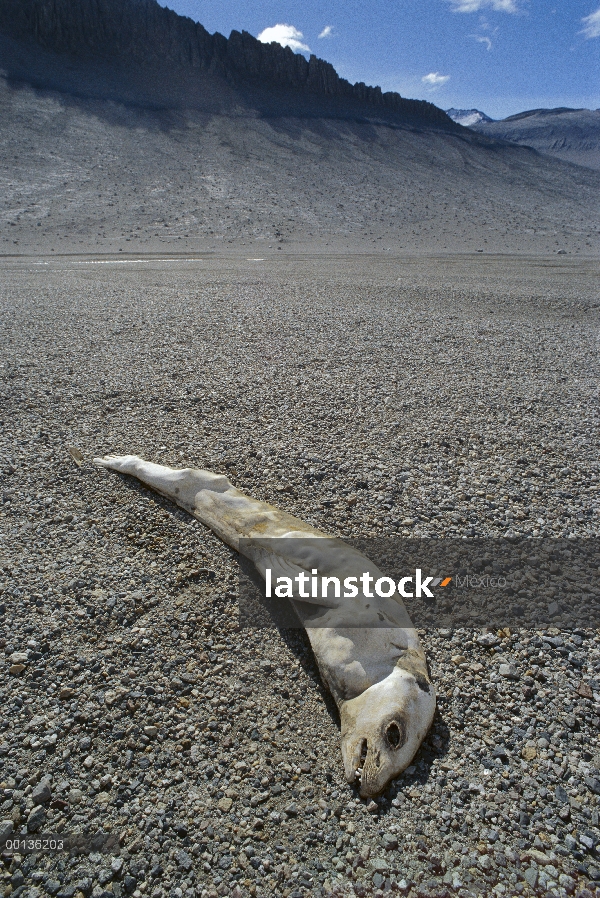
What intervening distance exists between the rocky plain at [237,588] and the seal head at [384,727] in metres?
0.08

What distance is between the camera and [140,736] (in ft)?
8.03

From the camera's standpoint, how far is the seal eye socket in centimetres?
232

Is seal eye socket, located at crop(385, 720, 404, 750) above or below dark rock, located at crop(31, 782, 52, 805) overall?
above

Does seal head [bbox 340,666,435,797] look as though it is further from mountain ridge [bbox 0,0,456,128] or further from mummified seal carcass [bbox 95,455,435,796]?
mountain ridge [bbox 0,0,456,128]

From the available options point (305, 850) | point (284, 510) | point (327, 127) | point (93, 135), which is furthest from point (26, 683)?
point (327, 127)

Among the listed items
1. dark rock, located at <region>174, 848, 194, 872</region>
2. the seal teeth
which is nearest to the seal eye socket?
the seal teeth

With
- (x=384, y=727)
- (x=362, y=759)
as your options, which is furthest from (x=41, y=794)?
(x=384, y=727)

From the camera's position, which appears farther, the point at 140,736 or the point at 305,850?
the point at 140,736

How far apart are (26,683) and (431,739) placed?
1991mm

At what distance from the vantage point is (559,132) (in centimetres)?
8525

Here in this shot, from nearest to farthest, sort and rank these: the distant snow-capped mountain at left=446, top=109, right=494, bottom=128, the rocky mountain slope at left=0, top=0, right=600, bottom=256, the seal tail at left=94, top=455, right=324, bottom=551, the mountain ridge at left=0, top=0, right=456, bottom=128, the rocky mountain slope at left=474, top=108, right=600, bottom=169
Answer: the seal tail at left=94, top=455, right=324, bottom=551 < the rocky mountain slope at left=0, top=0, right=600, bottom=256 < the mountain ridge at left=0, top=0, right=456, bottom=128 < the rocky mountain slope at left=474, top=108, right=600, bottom=169 < the distant snow-capped mountain at left=446, top=109, right=494, bottom=128

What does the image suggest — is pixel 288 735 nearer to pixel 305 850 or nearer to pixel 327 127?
pixel 305 850

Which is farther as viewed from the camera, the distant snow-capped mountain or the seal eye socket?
the distant snow-capped mountain

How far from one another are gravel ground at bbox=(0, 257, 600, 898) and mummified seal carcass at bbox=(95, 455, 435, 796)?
11 centimetres
